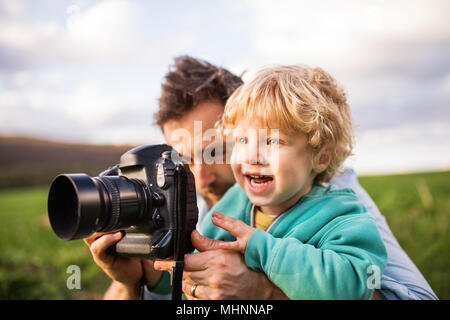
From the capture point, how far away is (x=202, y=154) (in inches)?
94.0

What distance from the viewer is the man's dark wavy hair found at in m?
2.52

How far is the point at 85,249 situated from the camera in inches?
222

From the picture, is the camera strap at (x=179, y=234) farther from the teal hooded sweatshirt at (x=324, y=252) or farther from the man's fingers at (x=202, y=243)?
the teal hooded sweatshirt at (x=324, y=252)

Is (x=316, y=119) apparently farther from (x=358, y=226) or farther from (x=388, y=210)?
(x=388, y=210)

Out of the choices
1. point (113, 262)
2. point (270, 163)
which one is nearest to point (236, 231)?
point (270, 163)

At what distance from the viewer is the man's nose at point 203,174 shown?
242 cm

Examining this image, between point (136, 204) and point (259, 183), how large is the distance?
0.54 metres

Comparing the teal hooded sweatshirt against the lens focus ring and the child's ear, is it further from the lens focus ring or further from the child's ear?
the lens focus ring

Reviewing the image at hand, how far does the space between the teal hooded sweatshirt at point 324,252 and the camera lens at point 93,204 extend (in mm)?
503

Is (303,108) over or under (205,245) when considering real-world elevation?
over

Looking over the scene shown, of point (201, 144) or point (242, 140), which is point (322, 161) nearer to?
point (242, 140)

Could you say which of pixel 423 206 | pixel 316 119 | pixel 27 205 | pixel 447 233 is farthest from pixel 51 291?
pixel 27 205

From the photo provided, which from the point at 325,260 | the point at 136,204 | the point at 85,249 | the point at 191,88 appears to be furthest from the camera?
the point at 85,249

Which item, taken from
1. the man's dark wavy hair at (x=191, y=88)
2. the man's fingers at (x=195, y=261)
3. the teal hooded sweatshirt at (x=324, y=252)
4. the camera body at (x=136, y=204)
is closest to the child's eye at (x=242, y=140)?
the camera body at (x=136, y=204)
